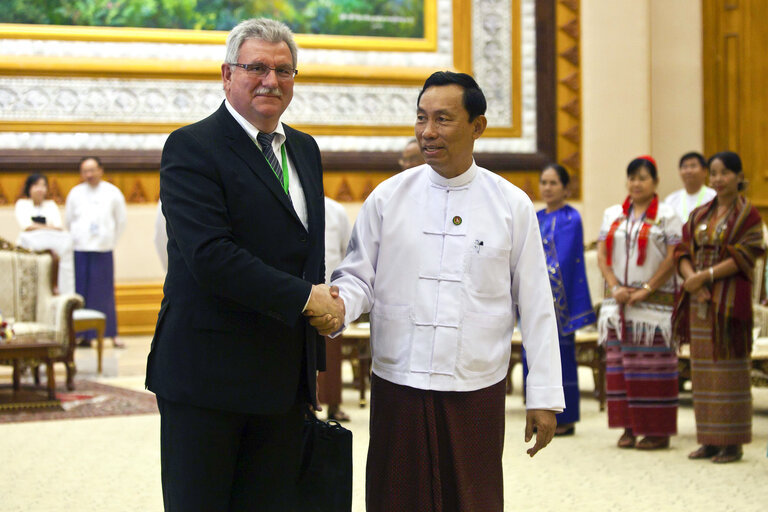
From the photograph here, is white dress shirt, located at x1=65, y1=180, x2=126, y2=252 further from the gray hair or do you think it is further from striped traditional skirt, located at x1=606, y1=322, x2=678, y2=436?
the gray hair

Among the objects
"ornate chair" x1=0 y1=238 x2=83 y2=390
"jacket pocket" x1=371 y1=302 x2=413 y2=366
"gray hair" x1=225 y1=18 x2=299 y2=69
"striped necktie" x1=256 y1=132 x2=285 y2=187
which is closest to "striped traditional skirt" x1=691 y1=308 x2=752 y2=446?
"jacket pocket" x1=371 y1=302 x2=413 y2=366

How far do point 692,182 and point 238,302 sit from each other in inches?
260

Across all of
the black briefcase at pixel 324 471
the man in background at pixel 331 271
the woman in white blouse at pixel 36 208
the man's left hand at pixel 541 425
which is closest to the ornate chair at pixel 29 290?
the woman in white blouse at pixel 36 208

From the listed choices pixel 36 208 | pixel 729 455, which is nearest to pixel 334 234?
pixel 729 455

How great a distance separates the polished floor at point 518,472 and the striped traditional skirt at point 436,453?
69.8 inches

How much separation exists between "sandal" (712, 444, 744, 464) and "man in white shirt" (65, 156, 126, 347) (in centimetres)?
638

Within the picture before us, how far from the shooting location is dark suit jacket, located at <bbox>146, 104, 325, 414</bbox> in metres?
2.47

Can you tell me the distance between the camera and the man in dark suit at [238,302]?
2.48 metres

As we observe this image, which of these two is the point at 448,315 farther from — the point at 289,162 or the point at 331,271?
the point at 331,271

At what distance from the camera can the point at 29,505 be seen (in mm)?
4641

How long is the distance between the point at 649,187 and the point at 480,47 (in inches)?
236

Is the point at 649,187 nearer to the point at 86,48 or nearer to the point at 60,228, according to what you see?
the point at 60,228

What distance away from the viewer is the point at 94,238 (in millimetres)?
10008

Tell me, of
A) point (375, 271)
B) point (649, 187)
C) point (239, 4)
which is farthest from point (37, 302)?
point (375, 271)
